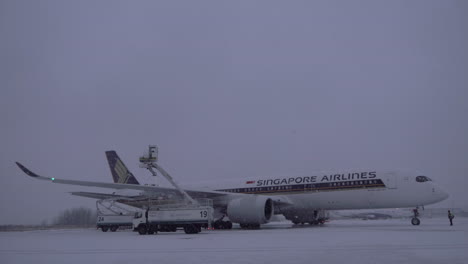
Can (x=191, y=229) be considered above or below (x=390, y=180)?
below

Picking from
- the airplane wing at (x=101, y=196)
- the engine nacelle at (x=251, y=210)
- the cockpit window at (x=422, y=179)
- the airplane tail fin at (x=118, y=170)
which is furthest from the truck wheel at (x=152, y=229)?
the cockpit window at (x=422, y=179)

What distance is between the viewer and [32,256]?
10.5m

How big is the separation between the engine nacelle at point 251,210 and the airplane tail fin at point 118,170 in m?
11.2

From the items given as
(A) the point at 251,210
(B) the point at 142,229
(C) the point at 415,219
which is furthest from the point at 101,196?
(C) the point at 415,219

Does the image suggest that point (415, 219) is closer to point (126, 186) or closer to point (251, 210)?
point (251, 210)

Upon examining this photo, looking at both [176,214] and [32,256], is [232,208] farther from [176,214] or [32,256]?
[32,256]

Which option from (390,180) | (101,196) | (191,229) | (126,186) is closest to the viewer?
(191,229)

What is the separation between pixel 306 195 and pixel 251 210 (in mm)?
4251

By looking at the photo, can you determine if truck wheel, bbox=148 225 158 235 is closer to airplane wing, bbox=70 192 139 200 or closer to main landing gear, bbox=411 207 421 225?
airplane wing, bbox=70 192 139 200

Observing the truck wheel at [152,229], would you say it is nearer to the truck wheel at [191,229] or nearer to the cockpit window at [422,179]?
the truck wheel at [191,229]

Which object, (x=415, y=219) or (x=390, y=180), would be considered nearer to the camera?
(x=415, y=219)

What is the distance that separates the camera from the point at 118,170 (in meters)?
33.4

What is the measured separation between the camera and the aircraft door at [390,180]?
23.2 m

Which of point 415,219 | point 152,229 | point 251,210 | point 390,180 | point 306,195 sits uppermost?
point 390,180
